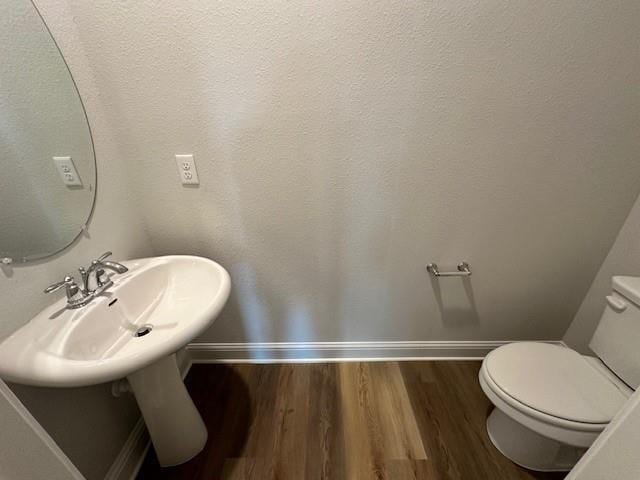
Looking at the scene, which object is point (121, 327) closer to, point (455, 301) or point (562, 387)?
point (455, 301)

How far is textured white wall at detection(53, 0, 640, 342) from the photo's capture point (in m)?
0.86

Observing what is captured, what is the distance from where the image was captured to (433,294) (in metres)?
1.33

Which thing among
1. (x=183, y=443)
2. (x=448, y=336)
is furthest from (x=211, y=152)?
(x=448, y=336)

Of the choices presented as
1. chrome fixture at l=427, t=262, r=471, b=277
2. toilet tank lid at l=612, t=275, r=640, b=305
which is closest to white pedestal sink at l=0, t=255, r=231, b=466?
chrome fixture at l=427, t=262, r=471, b=277

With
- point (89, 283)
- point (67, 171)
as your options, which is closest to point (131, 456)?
point (89, 283)

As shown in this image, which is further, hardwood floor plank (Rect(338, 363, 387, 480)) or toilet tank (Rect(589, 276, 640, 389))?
hardwood floor plank (Rect(338, 363, 387, 480))

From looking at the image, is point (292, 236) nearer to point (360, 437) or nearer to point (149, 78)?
point (149, 78)

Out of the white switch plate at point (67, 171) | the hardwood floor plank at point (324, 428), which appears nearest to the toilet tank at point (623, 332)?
the hardwood floor plank at point (324, 428)

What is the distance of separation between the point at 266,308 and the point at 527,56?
4.77ft

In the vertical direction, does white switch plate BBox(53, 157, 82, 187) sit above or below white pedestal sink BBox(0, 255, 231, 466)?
above

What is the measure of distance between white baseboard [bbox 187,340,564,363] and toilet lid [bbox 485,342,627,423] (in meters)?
0.40

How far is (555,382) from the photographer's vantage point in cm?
98

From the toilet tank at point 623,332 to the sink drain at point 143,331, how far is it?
5.52 ft

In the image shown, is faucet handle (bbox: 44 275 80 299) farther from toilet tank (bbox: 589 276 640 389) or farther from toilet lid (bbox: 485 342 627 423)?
toilet tank (bbox: 589 276 640 389)
